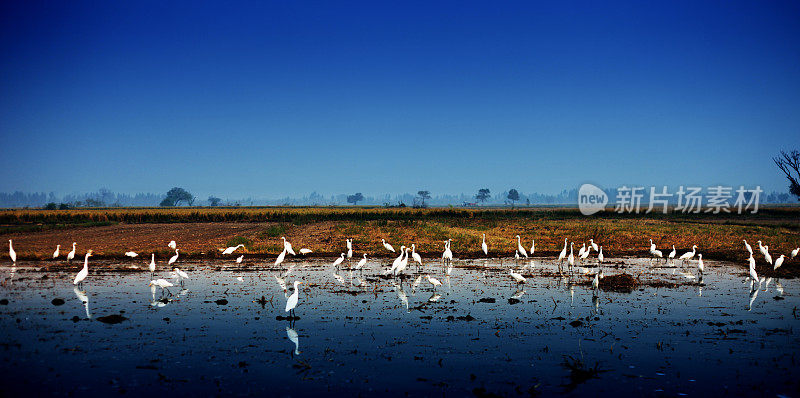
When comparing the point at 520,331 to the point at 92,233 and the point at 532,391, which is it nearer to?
the point at 532,391

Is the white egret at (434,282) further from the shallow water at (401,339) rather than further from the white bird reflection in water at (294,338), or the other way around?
the white bird reflection in water at (294,338)

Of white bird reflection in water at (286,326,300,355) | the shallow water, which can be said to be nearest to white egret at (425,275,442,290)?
the shallow water

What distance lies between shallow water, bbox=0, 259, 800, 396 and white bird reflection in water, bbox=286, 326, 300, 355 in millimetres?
24

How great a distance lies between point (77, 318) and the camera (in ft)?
45.5

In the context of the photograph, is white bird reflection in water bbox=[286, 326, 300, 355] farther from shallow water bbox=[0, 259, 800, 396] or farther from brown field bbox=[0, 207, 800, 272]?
brown field bbox=[0, 207, 800, 272]

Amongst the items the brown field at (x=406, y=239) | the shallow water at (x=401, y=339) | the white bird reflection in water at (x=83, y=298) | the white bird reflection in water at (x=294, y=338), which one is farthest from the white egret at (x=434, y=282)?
the brown field at (x=406, y=239)

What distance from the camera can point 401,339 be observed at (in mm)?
12547

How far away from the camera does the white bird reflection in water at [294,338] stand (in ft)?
38.3

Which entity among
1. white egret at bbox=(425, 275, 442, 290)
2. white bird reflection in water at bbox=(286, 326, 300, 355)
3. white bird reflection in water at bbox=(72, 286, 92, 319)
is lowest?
white bird reflection in water at bbox=(72, 286, 92, 319)

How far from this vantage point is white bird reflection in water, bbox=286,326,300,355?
11666mm

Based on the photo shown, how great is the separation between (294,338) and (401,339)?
2547 millimetres

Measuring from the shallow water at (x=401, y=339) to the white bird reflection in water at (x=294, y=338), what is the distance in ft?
0.08

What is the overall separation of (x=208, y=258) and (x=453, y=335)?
22.0m

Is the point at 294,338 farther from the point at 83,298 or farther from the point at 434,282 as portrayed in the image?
the point at 83,298
